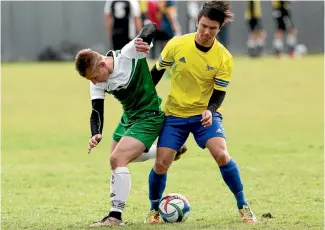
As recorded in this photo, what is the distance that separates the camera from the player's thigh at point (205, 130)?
7.89 meters

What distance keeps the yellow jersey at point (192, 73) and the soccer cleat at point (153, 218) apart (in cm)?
92

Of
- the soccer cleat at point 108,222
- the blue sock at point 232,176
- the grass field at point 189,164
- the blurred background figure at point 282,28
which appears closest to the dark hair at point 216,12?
the blue sock at point 232,176

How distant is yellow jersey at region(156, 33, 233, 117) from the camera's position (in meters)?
7.93

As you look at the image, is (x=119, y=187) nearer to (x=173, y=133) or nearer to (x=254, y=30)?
(x=173, y=133)

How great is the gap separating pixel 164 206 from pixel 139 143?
666 mm

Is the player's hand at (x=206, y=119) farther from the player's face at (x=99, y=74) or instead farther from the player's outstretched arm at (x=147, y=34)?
the player's face at (x=99, y=74)

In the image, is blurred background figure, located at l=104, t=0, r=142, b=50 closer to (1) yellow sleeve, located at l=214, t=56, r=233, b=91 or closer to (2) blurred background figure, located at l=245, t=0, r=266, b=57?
(2) blurred background figure, located at l=245, t=0, r=266, b=57

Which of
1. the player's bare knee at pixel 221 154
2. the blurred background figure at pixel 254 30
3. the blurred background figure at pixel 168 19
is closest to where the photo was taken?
the player's bare knee at pixel 221 154

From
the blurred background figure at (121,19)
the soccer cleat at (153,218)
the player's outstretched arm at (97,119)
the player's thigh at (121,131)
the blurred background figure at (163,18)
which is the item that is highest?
the player's outstretched arm at (97,119)

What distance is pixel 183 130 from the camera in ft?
26.3

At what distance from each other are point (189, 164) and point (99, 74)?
4410 mm

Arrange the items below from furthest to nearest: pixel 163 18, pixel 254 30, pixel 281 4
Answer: pixel 254 30, pixel 281 4, pixel 163 18

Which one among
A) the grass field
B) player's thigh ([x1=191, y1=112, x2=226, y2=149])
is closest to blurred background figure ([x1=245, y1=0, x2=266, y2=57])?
the grass field

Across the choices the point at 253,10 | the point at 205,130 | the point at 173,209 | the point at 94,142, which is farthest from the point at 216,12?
the point at 253,10
